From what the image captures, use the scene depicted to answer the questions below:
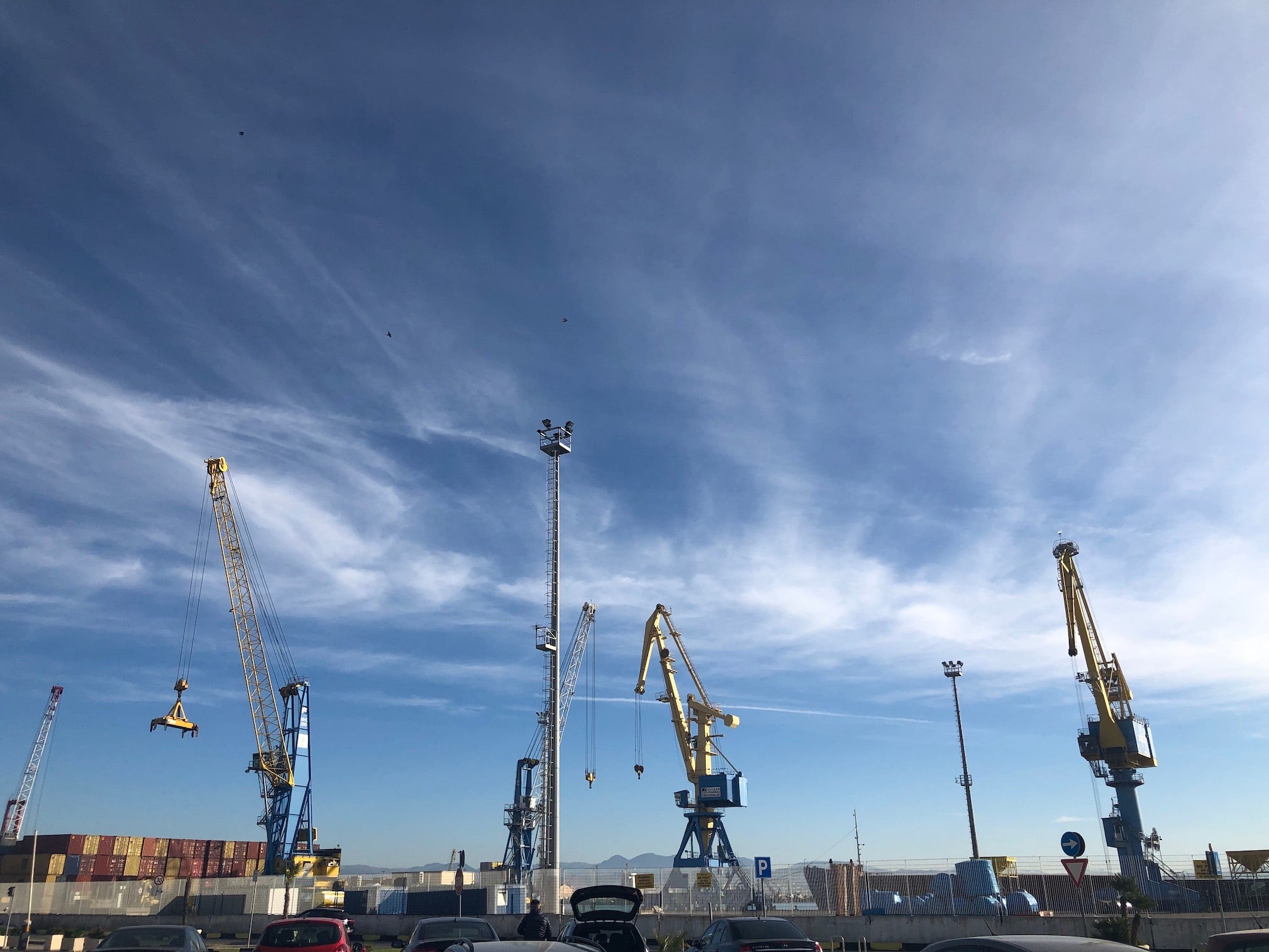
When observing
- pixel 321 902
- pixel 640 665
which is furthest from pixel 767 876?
pixel 640 665

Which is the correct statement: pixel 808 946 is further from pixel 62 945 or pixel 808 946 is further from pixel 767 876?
pixel 62 945

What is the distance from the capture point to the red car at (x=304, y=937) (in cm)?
1456

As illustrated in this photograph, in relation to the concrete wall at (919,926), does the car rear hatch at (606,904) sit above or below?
above

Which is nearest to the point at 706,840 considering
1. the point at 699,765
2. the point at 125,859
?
the point at 699,765

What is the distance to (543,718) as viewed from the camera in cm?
7850

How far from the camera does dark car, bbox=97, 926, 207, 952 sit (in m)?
13.1

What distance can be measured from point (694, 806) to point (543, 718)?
15.6 metres

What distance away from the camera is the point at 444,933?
1409 centimetres

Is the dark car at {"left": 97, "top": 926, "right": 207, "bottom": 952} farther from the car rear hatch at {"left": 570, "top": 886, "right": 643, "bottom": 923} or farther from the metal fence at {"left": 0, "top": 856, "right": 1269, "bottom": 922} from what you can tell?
the metal fence at {"left": 0, "top": 856, "right": 1269, "bottom": 922}

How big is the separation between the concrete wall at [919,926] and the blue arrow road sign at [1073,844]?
2294 mm

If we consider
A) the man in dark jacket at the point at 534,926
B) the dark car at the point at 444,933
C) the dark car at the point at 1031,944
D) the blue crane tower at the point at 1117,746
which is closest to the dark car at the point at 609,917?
the dark car at the point at 444,933

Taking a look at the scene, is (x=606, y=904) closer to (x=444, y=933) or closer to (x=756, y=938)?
(x=756, y=938)

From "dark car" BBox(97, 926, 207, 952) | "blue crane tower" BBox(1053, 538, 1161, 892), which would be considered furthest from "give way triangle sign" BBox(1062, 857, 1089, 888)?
"blue crane tower" BBox(1053, 538, 1161, 892)

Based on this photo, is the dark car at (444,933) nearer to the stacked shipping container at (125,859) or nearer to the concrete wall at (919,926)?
the concrete wall at (919,926)
